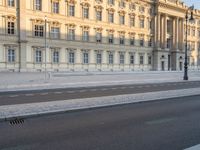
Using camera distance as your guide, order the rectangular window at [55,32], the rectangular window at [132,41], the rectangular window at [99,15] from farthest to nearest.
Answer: the rectangular window at [132,41] → the rectangular window at [99,15] → the rectangular window at [55,32]

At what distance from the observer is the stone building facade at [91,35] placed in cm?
4709

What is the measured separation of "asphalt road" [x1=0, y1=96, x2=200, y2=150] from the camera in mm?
6789

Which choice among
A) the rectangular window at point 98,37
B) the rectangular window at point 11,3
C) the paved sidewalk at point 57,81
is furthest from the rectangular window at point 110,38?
the paved sidewalk at point 57,81

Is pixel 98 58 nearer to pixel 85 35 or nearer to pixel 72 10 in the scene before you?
pixel 85 35

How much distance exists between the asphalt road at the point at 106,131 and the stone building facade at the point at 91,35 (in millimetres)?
37927

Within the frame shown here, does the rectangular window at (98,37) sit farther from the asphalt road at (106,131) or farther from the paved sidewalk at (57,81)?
the asphalt road at (106,131)

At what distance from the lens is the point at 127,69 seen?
64062 mm

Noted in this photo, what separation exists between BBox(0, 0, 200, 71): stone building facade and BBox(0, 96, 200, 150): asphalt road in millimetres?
37927

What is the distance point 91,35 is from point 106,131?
50245mm

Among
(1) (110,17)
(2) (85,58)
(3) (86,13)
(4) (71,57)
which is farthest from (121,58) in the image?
(4) (71,57)

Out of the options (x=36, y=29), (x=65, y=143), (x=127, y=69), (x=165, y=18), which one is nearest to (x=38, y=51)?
(x=36, y=29)

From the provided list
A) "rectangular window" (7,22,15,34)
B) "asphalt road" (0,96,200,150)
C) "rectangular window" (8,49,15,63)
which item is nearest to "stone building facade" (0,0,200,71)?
"rectangular window" (7,22,15,34)

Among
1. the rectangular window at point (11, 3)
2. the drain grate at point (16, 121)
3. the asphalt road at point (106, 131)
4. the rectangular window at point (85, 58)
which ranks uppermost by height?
the rectangular window at point (11, 3)

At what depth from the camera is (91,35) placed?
57531 mm
